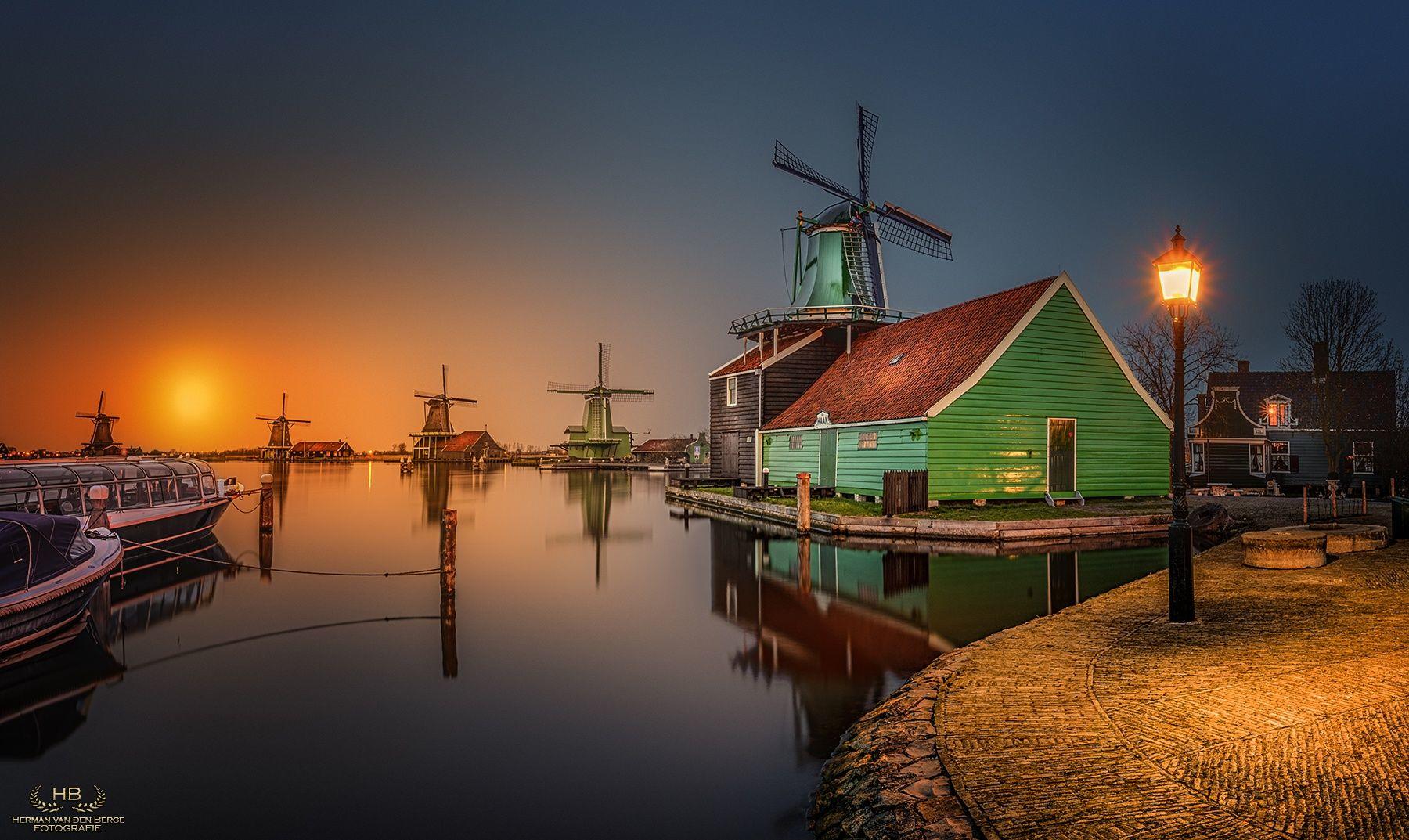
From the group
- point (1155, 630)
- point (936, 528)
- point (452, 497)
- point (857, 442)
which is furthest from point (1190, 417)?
point (452, 497)

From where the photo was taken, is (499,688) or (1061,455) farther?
(1061,455)

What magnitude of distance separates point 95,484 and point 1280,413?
50801 millimetres

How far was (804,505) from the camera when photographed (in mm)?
21094

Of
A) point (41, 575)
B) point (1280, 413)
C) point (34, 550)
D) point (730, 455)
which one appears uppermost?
point (1280, 413)

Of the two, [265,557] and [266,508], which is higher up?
[266,508]

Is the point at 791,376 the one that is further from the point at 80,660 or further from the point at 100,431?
the point at 100,431

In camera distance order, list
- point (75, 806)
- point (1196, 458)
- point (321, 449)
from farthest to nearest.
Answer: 1. point (321, 449)
2. point (1196, 458)
3. point (75, 806)

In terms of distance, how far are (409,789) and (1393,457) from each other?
139ft

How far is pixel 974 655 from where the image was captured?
7.71 meters

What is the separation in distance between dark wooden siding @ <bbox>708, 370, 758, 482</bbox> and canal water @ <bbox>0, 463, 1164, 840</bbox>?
1602 centimetres


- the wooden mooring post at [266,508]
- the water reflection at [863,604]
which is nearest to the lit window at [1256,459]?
the water reflection at [863,604]

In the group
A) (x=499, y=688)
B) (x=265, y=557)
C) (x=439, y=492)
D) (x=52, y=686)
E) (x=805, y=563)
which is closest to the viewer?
(x=499, y=688)

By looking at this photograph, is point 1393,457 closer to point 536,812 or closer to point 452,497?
point 536,812

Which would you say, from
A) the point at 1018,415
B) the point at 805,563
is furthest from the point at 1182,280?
the point at 1018,415
